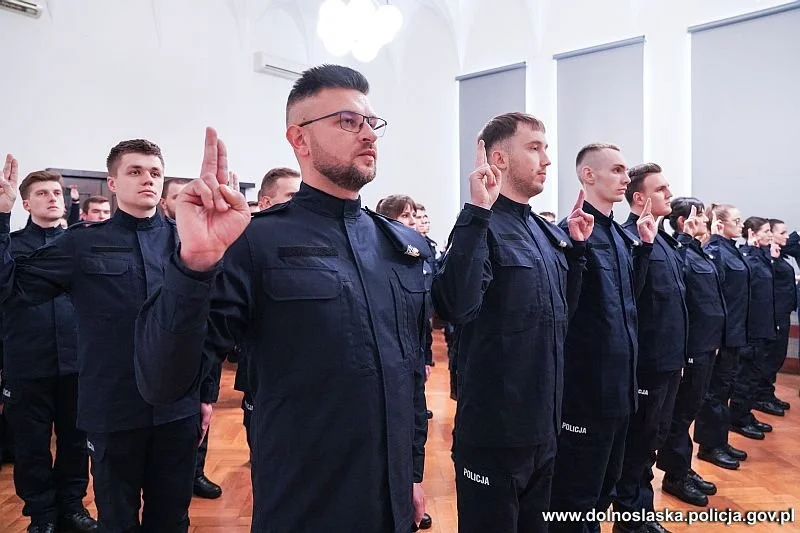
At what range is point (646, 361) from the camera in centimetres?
282

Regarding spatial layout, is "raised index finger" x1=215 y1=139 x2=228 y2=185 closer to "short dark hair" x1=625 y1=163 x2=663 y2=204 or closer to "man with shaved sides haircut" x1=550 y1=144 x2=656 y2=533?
"man with shaved sides haircut" x1=550 y1=144 x2=656 y2=533

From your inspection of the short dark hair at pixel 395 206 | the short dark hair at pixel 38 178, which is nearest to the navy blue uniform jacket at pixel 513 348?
the short dark hair at pixel 395 206

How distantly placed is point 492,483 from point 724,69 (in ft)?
24.3

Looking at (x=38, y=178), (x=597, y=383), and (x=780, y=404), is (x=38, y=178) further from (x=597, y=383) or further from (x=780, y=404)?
(x=780, y=404)

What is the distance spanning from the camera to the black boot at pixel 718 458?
379cm

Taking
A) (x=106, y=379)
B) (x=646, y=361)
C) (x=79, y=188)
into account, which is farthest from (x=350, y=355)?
(x=79, y=188)

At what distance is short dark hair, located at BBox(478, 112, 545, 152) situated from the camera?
7.32 feet

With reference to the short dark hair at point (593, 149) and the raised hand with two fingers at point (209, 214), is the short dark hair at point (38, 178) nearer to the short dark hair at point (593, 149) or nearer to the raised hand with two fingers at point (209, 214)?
the raised hand with two fingers at point (209, 214)

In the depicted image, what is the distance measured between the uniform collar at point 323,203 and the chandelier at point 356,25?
542 cm

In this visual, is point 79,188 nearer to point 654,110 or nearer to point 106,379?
point 106,379

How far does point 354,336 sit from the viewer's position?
4.09ft

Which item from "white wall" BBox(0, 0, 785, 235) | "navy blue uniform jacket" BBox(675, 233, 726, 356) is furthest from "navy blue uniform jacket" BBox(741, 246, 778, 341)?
"white wall" BBox(0, 0, 785, 235)

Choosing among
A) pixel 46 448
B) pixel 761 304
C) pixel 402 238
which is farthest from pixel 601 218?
pixel 761 304

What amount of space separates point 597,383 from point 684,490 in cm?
151
